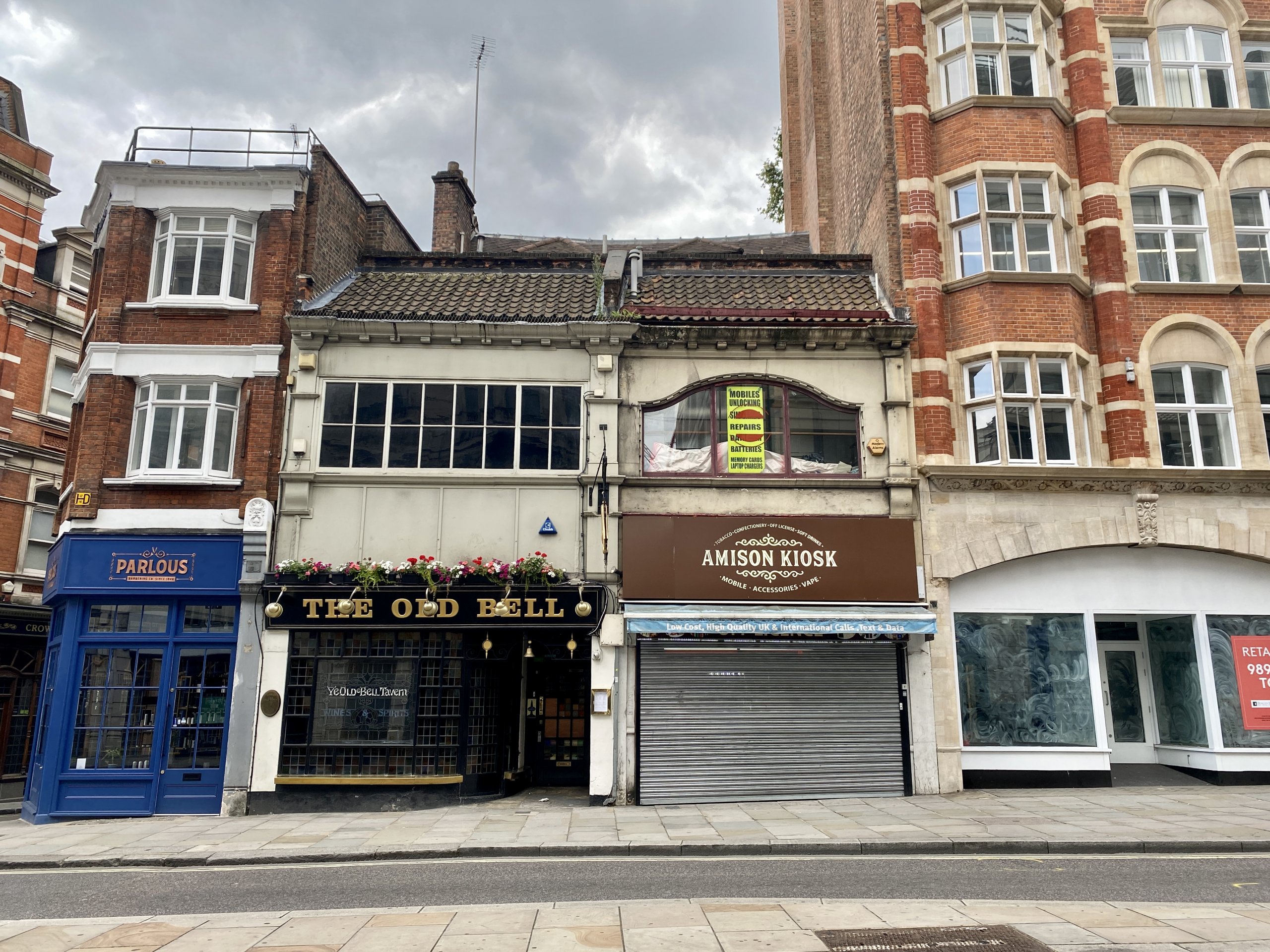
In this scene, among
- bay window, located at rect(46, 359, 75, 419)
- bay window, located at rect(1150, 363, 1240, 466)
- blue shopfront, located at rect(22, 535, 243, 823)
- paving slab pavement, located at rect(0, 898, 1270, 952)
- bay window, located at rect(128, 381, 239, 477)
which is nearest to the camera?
paving slab pavement, located at rect(0, 898, 1270, 952)

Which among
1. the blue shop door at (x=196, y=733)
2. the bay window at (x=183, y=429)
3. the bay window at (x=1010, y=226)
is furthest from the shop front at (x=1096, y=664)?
the bay window at (x=183, y=429)

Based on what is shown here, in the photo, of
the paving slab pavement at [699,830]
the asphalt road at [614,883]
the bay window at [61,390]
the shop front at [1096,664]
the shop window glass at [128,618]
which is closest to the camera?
the asphalt road at [614,883]

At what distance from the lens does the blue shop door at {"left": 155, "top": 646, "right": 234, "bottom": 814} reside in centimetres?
1549

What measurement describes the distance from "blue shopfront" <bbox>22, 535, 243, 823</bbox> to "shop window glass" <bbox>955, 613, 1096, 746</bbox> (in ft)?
44.0

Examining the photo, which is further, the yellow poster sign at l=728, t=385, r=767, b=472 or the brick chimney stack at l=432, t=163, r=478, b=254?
the brick chimney stack at l=432, t=163, r=478, b=254

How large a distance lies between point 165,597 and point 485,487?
616cm

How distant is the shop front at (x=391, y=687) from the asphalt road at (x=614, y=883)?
4103 millimetres

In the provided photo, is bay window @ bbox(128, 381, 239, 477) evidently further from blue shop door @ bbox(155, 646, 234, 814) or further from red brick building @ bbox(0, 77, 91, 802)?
red brick building @ bbox(0, 77, 91, 802)

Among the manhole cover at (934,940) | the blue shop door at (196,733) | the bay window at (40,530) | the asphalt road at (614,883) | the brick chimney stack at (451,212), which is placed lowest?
the asphalt road at (614,883)

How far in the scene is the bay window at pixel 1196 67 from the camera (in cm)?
1872

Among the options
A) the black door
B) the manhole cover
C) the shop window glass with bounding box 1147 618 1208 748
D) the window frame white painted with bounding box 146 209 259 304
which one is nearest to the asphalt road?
the manhole cover

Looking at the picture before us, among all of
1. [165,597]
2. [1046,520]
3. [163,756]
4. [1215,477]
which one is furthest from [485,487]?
[1215,477]

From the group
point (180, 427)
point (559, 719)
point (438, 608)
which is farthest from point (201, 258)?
point (559, 719)

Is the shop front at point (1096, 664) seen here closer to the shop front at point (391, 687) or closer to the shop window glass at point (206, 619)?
the shop front at point (391, 687)
